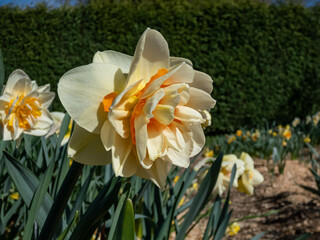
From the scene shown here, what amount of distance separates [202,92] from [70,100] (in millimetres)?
187

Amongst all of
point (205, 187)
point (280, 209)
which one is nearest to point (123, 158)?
point (205, 187)

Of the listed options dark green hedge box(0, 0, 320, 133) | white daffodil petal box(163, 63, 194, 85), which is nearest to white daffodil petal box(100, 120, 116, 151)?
white daffodil petal box(163, 63, 194, 85)

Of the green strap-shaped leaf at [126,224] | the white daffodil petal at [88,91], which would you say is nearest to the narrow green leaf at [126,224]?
the green strap-shaped leaf at [126,224]

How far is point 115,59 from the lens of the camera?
1.62 ft

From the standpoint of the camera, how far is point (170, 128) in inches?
18.1

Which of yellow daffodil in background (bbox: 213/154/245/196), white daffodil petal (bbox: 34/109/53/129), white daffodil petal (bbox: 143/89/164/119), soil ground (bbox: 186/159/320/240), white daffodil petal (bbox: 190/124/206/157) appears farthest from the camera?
soil ground (bbox: 186/159/320/240)

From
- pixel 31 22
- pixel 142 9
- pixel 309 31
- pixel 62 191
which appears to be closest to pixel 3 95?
pixel 62 191

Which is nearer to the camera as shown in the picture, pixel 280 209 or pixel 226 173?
pixel 226 173

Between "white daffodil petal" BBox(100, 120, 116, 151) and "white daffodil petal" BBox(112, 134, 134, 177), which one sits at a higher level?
"white daffodil petal" BBox(100, 120, 116, 151)

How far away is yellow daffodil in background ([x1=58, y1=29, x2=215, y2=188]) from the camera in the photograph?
42 centimetres

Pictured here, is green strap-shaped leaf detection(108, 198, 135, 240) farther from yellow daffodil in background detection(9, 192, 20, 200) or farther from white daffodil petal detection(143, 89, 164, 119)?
yellow daffodil in background detection(9, 192, 20, 200)

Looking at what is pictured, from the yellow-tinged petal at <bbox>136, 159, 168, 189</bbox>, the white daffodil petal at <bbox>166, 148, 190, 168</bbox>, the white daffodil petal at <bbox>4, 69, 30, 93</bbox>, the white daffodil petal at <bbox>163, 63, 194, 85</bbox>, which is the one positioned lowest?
the white daffodil petal at <bbox>4, 69, 30, 93</bbox>

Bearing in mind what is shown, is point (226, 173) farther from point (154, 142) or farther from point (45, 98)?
point (154, 142)

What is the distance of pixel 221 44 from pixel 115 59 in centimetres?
500
